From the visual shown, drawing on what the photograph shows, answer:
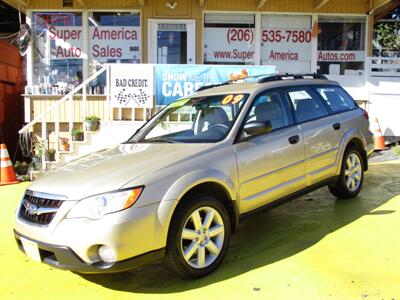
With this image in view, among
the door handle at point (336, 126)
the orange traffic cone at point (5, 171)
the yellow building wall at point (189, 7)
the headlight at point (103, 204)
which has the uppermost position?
the yellow building wall at point (189, 7)

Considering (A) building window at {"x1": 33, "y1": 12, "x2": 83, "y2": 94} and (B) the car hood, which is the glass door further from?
(B) the car hood

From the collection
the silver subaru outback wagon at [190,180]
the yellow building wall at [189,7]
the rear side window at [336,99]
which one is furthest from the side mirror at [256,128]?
the yellow building wall at [189,7]

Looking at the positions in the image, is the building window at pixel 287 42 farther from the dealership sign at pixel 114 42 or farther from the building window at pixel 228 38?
the dealership sign at pixel 114 42

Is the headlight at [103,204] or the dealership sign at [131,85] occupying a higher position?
the dealership sign at [131,85]

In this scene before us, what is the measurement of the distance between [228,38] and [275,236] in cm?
731

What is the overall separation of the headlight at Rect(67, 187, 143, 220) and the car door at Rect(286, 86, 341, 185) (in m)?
2.32

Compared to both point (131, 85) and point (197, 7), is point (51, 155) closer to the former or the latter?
point (131, 85)

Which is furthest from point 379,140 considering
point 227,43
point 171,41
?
point 171,41

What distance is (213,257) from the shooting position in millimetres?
3850

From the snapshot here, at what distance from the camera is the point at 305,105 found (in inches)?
207

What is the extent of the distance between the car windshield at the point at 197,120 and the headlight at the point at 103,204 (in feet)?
3.75

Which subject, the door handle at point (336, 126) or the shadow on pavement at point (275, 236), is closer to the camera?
the shadow on pavement at point (275, 236)

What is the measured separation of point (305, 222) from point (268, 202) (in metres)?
0.96

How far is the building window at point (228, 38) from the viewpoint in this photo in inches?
437
